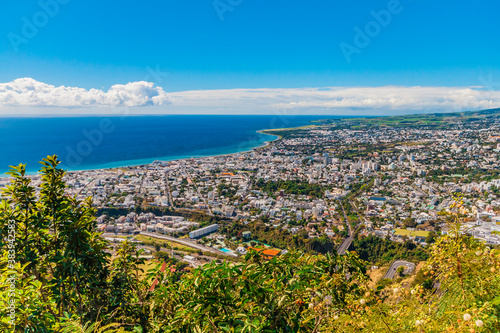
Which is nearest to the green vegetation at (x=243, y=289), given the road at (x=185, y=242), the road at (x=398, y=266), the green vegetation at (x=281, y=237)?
the road at (x=398, y=266)

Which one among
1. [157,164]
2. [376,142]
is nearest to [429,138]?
[376,142]

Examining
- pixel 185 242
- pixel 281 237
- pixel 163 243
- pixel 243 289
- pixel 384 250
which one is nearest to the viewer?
pixel 243 289

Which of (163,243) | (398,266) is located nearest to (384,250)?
(398,266)

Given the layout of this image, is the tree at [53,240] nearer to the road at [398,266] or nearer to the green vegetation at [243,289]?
the green vegetation at [243,289]

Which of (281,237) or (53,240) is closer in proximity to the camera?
(53,240)

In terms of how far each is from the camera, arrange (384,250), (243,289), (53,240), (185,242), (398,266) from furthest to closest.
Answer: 1. (185,242)
2. (384,250)
3. (398,266)
4. (53,240)
5. (243,289)

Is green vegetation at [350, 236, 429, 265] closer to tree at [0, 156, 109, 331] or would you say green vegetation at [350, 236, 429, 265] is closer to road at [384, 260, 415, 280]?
road at [384, 260, 415, 280]

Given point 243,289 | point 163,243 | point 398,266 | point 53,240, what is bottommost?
point 163,243

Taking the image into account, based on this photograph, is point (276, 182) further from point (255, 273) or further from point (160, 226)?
point (255, 273)

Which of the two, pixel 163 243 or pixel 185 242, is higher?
pixel 163 243

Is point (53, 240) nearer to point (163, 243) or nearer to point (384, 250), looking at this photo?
point (163, 243)
